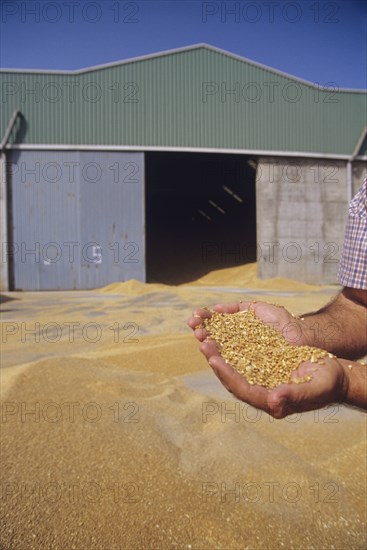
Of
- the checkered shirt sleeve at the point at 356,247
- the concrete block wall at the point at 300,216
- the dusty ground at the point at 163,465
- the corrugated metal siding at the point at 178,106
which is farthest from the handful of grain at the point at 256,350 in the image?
the concrete block wall at the point at 300,216

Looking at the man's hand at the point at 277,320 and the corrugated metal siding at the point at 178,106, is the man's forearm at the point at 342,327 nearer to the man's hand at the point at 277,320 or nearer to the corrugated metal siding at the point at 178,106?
the man's hand at the point at 277,320

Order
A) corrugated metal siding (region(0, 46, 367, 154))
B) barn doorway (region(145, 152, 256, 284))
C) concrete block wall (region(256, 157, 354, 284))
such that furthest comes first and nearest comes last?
barn doorway (region(145, 152, 256, 284)), concrete block wall (region(256, 157, 354, 284)), corrugated metal siding (region(0, 46, 367, 154))

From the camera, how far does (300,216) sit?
566 inches

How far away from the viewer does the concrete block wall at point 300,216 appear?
46.7 feet

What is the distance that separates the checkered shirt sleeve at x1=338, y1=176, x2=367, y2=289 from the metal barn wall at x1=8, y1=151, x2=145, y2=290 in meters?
11.6

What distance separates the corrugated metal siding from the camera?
13047mm

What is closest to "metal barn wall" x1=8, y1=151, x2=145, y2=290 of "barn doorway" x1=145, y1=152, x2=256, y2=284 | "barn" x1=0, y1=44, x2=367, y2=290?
"barn" x1=0, y1=44, x2=367, y2=290

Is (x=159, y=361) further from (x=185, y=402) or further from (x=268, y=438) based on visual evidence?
(x=268, y=438)

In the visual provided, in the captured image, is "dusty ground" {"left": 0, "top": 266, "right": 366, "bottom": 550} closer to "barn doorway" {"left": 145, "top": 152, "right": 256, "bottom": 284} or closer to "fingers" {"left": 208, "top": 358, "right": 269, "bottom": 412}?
"fingers" {"left": 208, "top": 358, "right": 269, "bottom": 412}

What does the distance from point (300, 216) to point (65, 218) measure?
7404 mm

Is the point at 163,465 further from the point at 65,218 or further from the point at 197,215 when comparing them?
the point at 197,215

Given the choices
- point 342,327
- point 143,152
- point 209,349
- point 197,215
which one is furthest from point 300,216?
Answer: point 209,349

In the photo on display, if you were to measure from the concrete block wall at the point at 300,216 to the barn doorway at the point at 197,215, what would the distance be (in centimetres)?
108

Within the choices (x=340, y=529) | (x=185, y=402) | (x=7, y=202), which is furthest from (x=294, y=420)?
(x=7, y=202)
